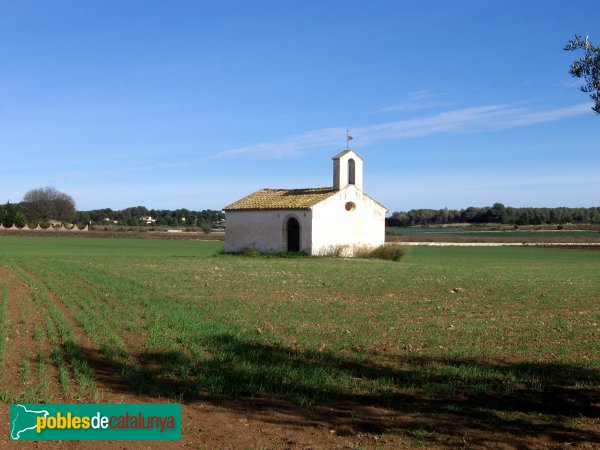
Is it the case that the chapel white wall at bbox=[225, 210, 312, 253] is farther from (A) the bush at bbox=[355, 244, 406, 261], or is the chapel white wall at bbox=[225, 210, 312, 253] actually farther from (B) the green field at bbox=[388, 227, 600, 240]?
(B) the green field at bbox=[388, 227, 600, 240]

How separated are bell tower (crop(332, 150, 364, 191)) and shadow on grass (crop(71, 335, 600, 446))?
1409 inches

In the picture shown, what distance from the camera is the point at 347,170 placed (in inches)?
1865

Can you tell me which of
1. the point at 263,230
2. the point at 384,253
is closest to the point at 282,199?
the point at 263,230

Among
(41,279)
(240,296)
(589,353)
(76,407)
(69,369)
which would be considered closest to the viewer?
(76,407)

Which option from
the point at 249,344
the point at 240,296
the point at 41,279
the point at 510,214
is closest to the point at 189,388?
the point at 249,344

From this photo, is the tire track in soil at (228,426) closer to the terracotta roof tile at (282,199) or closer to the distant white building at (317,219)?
the distant white building at (317,219)

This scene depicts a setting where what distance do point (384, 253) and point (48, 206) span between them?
14403cm

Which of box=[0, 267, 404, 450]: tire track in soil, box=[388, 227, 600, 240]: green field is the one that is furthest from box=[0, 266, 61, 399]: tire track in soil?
box=[388, 227, 600, 240]: green field

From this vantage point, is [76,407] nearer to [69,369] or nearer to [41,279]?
[69,369]

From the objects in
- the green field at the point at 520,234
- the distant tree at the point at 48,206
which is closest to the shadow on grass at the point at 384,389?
the green field at the point at 520,234

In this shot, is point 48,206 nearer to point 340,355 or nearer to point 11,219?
point 11,219

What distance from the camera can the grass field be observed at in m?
8.34

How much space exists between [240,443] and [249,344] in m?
4.77

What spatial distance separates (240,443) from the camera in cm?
725
